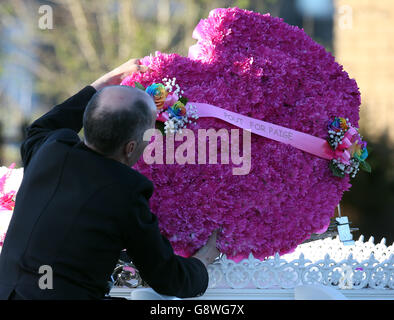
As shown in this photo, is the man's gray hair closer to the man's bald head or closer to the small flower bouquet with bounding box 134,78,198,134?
the man's bald head

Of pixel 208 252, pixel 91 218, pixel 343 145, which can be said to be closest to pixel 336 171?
pixel 343 145

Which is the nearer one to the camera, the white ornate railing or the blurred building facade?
the white ornate railing

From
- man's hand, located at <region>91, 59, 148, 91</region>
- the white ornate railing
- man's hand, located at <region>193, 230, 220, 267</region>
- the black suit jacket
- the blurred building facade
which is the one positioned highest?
the blurred building facade

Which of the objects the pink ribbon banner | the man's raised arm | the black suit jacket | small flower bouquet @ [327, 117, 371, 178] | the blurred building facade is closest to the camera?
the black suit jacket

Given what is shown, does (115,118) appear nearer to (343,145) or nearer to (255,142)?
(255,142)

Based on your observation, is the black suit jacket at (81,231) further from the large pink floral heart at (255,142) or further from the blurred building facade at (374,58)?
the blurred building facade at (374,58)

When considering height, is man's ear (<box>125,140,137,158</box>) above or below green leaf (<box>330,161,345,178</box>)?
above

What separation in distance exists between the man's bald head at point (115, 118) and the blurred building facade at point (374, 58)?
6104mm

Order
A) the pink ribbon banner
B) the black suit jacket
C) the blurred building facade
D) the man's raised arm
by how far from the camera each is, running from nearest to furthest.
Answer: the black suit jacket, the man's raised arm, the pink ribbon banner, the blurred building facade

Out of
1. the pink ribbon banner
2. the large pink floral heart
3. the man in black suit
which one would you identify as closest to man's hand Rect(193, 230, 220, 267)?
the large pink floral heart

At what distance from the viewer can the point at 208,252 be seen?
2238 mm

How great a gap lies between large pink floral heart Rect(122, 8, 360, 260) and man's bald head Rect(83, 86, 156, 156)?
1.36 ft

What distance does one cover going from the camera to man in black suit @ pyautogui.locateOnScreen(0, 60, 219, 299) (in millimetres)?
1760
